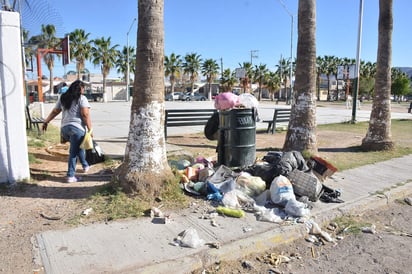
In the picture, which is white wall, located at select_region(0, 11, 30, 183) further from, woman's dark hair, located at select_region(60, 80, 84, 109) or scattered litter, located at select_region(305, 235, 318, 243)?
scattered litter, located at select_region(305, 235, 318, 243)

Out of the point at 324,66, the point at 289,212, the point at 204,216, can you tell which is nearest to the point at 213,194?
the point at 204,216

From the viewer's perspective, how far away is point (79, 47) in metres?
45.4


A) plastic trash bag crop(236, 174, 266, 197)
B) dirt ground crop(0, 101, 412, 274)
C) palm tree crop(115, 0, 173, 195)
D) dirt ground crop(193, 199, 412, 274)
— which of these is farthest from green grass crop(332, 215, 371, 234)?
palm tree crop(115, 0, 173, 195)

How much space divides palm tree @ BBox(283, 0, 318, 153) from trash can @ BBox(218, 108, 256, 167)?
4.84 ft

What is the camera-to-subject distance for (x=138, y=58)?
430cm

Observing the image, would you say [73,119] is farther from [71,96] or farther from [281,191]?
[281,191]

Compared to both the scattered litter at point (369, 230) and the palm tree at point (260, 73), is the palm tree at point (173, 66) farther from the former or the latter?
the scattered litter at point (369, 230)

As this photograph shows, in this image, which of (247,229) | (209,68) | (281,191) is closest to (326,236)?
(281,191)

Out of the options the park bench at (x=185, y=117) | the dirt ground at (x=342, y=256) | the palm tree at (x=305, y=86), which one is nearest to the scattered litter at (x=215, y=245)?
the dirt ground at (x=342, y=256)

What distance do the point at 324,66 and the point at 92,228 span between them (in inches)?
3035

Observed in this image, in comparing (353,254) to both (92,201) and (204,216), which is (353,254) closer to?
(204,216)

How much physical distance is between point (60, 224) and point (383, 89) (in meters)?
8.32

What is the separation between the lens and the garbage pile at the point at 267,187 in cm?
429

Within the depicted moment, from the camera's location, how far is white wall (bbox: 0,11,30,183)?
452cm
